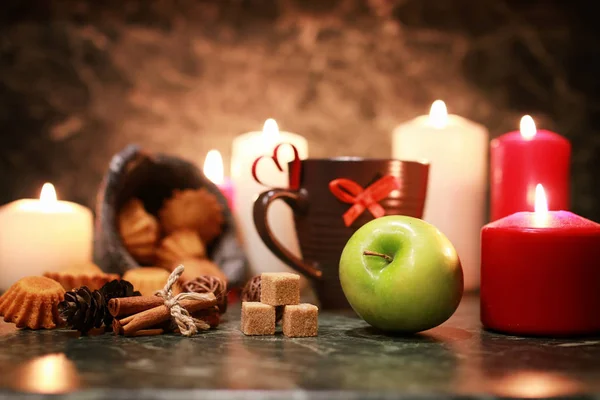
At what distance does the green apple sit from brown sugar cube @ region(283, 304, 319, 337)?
0.06 meters

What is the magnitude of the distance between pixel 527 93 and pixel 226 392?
1.08 metres

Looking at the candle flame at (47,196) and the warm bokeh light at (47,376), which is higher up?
the candle flame at (47,196)

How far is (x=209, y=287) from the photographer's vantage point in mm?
827

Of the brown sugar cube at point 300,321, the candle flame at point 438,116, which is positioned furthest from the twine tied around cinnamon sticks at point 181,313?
the candle flame at point 438,116

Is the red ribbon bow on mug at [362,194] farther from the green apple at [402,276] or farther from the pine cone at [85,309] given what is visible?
the pine cone at [85,309]

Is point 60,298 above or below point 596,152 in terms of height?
below

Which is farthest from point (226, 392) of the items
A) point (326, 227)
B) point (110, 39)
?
point (110, 39)

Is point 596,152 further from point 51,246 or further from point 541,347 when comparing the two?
point 51,246

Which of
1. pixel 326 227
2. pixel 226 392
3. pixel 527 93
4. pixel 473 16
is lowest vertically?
pixel 226 392

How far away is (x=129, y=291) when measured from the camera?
0.78 metres

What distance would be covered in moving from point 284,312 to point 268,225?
189 mm

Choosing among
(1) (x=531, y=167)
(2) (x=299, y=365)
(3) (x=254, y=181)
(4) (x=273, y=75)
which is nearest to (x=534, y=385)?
(2) (x=299, y=365)

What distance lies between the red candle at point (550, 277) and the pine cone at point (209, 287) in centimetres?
35

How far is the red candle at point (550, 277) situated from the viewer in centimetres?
73
